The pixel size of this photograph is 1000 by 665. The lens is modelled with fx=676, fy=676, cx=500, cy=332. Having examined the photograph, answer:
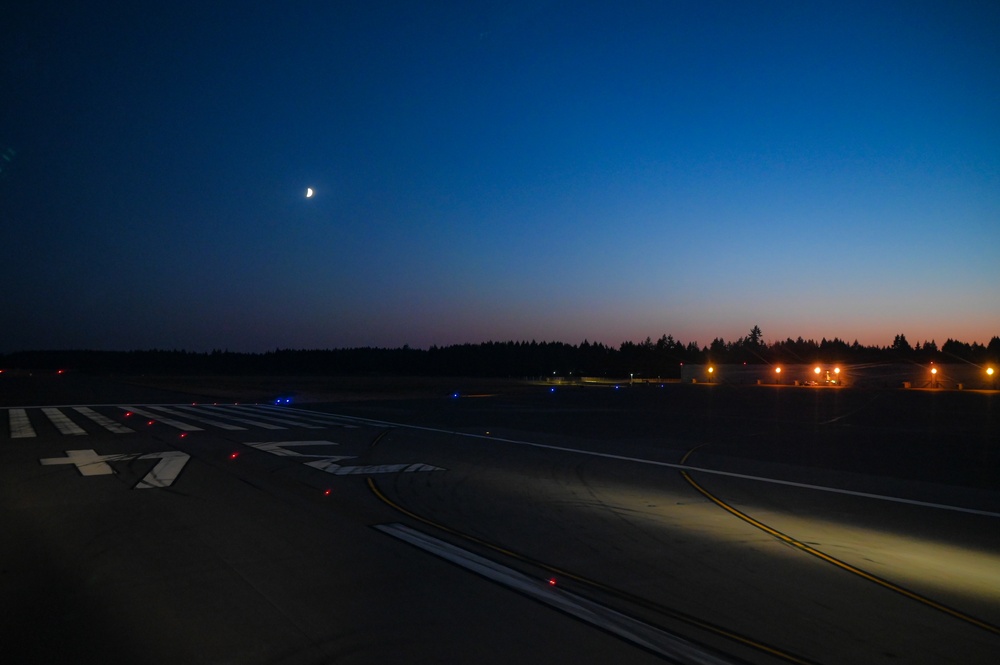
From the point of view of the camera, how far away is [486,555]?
787 cm

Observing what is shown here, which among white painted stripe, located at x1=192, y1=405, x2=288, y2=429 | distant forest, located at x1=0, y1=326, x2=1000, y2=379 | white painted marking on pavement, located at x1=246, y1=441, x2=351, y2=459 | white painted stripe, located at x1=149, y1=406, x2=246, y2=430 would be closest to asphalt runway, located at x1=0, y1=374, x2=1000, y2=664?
white painted marking on pavement, located at x1=246, y1=441, x2=351, y2=459

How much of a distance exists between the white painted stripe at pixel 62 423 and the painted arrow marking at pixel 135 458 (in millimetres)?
5546

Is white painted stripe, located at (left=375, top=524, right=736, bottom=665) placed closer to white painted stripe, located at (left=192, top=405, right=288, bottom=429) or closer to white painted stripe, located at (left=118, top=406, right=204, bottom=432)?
white painted stripe, located at (left=118, top=406, right=204, bottom=432)

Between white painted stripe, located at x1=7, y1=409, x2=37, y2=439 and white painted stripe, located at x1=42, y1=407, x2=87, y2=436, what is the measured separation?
775 mm

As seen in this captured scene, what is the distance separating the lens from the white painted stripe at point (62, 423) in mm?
21467

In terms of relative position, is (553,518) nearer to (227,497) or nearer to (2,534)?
(227,497)

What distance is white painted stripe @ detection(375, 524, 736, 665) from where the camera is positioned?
520 centimetres

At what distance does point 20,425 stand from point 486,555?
23.1m

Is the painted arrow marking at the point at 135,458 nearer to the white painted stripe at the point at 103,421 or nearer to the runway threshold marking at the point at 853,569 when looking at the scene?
the white painted stripe at the point at 103,421

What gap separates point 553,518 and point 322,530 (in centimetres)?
334

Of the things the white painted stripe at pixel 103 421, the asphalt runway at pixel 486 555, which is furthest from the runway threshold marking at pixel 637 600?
the white painted stripe at pixel 103 421

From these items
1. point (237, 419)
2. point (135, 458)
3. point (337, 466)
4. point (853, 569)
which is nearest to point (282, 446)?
point (135, 458)

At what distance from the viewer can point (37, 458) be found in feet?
50.6

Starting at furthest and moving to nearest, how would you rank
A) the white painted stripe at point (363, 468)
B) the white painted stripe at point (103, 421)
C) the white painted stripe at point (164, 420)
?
the white painted stripe at point (164, 420), the white painted stripe at point (103, 421), the white painted stripe at point (363, 468)
